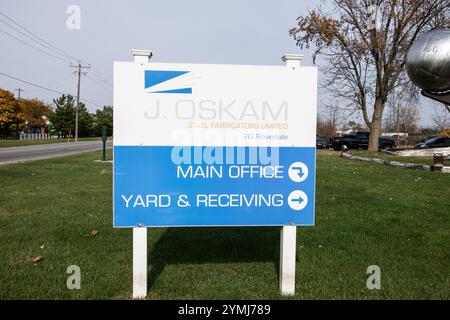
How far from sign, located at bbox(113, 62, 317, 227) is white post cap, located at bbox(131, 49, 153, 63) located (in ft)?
0.19

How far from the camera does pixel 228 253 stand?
494 centimetres

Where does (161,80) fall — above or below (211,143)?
above

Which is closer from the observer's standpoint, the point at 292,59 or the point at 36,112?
the point at 292,59

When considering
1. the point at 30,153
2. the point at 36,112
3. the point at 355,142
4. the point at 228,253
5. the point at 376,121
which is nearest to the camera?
the point at 228,253

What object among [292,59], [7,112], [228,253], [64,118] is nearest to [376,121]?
[228,253]

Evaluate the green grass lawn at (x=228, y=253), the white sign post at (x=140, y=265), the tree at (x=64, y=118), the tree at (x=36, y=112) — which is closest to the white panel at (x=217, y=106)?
the white sign post at (x=140, y=265)

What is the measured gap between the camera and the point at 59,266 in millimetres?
4324

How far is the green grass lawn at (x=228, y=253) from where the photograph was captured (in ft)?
12.5

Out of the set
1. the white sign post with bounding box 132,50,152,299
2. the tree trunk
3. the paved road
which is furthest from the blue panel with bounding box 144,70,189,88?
the tree trunk

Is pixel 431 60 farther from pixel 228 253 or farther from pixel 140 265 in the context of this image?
pixel 140 265

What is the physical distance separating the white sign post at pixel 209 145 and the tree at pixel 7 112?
66670mm

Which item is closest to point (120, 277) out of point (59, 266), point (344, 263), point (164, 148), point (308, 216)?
point (59, 266)

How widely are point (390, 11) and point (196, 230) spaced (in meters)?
27.5

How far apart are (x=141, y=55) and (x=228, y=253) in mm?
2592
